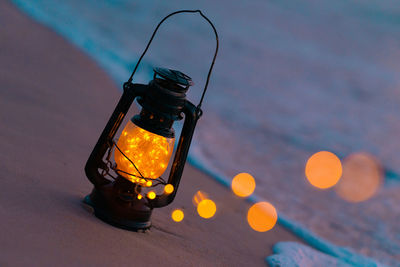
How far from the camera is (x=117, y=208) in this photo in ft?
7.63

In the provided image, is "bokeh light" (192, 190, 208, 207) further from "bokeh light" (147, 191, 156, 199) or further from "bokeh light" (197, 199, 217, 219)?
"bokeh light" (147, 191, 156, 199)

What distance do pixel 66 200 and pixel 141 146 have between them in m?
0.48

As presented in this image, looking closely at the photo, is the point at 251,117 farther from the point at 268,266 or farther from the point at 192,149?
the point at 268,266

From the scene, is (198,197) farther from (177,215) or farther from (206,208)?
(177,215)

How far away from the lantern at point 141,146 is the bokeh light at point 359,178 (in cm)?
477

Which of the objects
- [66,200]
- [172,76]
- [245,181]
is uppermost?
[245,181]

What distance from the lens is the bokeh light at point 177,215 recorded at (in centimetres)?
297

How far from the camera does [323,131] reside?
37.1ft

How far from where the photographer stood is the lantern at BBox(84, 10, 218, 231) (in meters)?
2.22

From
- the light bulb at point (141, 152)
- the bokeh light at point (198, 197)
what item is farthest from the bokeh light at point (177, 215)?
the light bulb at point (141, 152)

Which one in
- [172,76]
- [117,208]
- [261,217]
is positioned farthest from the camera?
[261,217]

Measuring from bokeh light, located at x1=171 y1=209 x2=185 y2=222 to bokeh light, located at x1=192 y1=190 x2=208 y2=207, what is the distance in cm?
35

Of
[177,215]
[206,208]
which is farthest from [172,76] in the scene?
[206,208]

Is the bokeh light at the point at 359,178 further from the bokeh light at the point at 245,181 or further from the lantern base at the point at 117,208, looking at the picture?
the lantern base at the point at 117,208
